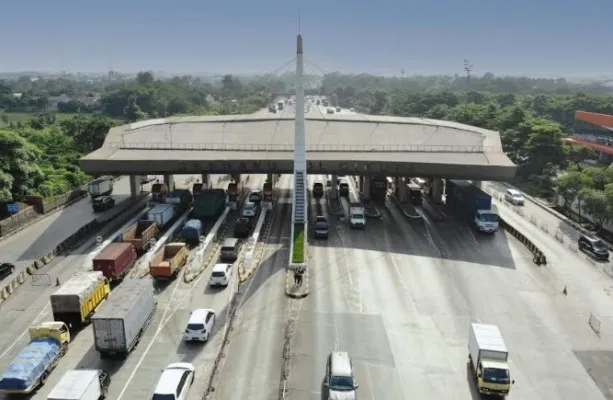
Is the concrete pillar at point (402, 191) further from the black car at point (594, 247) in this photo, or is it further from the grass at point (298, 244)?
the black car at point (594, 247)

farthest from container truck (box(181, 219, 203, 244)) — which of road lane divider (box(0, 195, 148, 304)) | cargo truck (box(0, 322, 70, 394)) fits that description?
cargo truck (box(0, 322, 70, 394))

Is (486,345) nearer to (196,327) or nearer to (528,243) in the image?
(196,327)

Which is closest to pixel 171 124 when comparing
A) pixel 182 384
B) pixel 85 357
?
pixel 85 357

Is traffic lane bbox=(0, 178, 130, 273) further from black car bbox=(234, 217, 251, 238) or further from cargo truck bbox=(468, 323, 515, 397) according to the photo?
cargo truck bbox=(468, 323, 515, 397)

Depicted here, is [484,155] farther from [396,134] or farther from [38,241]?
[38,241]

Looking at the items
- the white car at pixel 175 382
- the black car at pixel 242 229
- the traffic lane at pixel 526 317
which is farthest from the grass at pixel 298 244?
the white car at pixel 175 382
